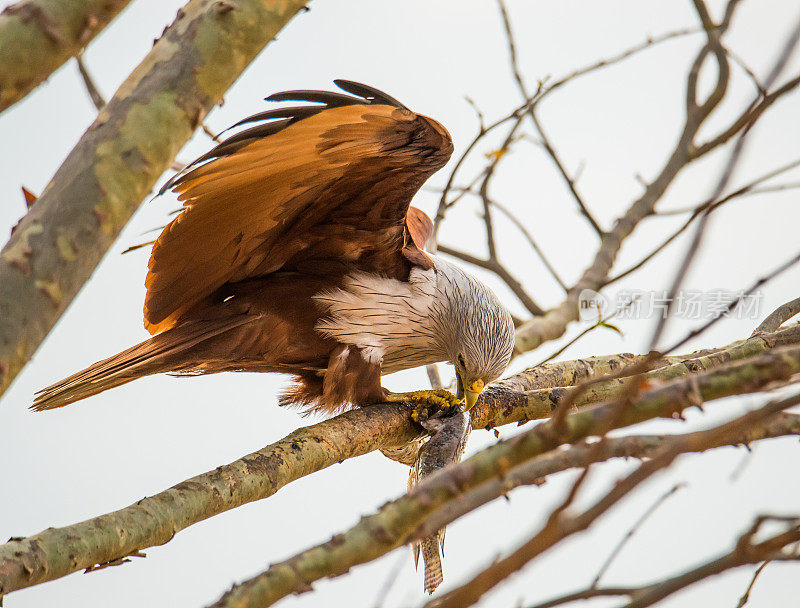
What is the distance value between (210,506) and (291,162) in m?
1.26

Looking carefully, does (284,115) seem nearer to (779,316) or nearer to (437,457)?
(437,457)

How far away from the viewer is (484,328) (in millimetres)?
3850

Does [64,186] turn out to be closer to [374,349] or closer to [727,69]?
[374,349]

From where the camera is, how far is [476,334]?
3.80m

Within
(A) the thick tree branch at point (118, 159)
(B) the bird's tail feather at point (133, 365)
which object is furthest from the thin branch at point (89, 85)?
(A) the thick tree branch at point (118, 159)

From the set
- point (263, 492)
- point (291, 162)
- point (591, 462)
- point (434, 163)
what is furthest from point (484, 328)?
point (591, 462)

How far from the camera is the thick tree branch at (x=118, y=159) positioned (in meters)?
1.18

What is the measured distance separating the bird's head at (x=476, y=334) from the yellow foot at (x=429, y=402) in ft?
0.40

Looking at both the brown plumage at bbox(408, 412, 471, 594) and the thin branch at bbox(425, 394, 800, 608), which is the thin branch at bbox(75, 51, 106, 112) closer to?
the brown plumage at bbox(408, 412, 471, 594)

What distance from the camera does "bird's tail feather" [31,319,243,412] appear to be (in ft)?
9.20

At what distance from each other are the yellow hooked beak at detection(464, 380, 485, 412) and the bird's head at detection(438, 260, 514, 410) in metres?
0.01

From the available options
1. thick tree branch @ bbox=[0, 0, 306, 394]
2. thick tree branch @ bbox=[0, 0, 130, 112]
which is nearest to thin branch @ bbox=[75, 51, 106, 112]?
thick tree branch @ bbox=[0, 0, 306, 394]

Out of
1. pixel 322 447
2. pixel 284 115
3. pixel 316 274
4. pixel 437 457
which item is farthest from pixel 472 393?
pixel 284 115

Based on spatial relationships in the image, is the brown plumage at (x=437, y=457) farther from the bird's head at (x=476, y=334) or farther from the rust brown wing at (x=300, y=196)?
the rust brown wing at (x=300, y=196)
